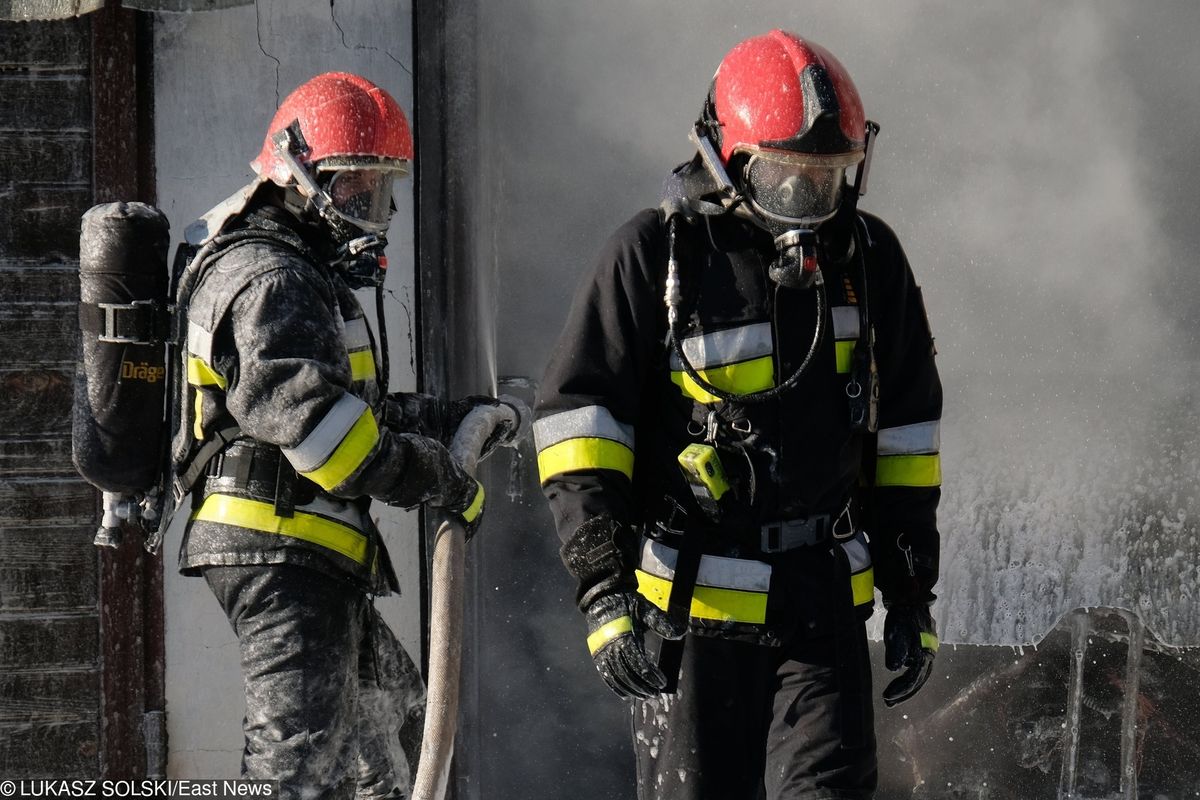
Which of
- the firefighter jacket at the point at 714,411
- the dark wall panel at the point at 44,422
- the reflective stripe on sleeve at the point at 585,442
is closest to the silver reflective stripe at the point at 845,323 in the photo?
the firefighter jacket at the point at 714,411

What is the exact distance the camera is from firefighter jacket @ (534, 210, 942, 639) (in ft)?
9.99

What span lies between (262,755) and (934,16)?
2.95 m

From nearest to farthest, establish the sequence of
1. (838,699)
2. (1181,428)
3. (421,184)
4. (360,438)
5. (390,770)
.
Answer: (838,699), (360,438), (390,770), (1181,428), (421,184)

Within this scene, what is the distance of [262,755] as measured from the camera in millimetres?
3406

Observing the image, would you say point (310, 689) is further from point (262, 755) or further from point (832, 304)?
point (832, 304)

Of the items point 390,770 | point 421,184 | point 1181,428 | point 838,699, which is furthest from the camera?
point 421,184

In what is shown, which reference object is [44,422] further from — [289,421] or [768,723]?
[768,723]

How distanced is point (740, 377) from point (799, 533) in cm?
37

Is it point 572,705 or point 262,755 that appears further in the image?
point 572,705

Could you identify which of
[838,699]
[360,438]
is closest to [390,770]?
[360,438]

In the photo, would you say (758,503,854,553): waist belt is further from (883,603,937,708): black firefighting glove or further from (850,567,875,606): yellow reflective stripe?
(883,603,937,708): black firefighting glove

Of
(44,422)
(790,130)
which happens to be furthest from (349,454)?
(44,422)

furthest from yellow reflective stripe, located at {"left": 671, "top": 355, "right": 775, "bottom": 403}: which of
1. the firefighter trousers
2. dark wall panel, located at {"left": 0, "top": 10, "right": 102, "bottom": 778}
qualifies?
dark wall panel, located at {"left": 0, "top": 10, "right": 102, "bottom": 778}

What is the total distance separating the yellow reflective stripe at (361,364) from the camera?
3475 mm
